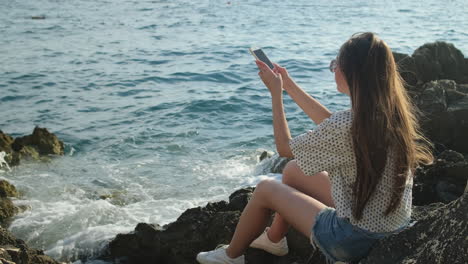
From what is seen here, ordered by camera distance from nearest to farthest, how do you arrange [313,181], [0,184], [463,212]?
[463,212] → [313,181] → [0,184]

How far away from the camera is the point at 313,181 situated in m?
4.18

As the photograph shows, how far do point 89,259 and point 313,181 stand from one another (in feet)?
8.92

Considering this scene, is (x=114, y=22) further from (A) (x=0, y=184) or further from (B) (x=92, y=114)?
(A) (x=0, y=184)

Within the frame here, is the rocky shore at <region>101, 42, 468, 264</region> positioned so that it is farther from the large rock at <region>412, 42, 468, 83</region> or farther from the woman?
the woman

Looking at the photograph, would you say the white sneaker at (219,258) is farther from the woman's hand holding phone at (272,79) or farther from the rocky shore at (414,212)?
Result: the woman's hand holding phone at (272,79)

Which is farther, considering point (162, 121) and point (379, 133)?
point (162, 121)

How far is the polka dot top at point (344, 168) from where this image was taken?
3.49m

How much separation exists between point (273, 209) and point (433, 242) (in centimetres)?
121

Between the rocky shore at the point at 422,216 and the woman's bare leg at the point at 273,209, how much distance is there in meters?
0.36

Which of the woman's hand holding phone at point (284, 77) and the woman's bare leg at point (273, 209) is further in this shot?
the woman's hand holding phone at point (284, 77)

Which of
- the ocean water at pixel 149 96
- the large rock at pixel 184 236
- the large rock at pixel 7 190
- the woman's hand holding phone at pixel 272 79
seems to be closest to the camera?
the woman's hand holding phone at pixel 272 79

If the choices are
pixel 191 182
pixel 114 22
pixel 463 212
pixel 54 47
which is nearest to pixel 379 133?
pixel 463 212

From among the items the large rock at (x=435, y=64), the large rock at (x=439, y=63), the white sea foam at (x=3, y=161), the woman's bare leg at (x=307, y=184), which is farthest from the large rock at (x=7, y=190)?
the large rock at (x=439, y=63)

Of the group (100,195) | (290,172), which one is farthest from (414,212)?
(100,195)
